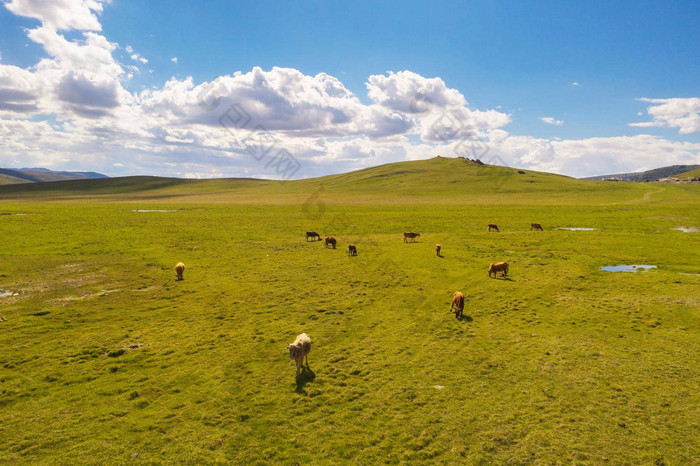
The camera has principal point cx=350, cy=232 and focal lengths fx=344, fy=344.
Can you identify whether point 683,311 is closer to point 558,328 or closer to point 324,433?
point 558,328

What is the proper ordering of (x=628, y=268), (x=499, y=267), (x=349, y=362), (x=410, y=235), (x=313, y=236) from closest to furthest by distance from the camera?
(x=349, y=362)
(x=499, y=267)
(x=628, y=268)
(x=410, y=235)
(x=313, y=236)

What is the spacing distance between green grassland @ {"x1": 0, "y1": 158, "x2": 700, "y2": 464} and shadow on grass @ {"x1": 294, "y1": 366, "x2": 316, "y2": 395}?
0.26 ft

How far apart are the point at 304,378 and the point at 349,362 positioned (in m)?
2.23

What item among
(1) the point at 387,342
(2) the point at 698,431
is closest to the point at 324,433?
(1) the point at 387,342

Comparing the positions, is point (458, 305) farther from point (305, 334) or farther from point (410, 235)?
point (410, 235)

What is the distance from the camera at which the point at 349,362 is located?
15.2 meters

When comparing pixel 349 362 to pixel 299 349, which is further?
pixel 349 362

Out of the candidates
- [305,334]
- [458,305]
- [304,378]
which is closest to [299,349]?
[305,334]

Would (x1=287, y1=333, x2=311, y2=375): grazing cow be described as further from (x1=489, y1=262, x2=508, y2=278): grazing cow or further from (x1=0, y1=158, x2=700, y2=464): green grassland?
(x1=489, y1=262, x2=508, y2=278): grazing cow

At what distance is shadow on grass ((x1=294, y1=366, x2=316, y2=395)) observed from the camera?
13195mm

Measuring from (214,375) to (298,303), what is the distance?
8945mm

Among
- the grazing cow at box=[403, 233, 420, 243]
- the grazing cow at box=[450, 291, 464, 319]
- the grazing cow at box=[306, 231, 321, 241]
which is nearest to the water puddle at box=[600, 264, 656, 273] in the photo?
the grazing cow at box=[450, 291, 464, 319]

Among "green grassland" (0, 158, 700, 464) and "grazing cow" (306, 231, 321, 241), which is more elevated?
"grazing cow" (306, 231, 321, 241)

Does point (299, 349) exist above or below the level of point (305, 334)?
below
